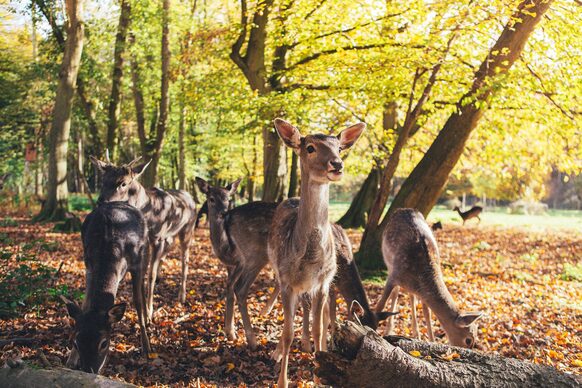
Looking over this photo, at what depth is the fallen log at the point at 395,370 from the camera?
12.3 feet

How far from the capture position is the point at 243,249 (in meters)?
7.06

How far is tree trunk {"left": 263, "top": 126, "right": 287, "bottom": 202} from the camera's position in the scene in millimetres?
14195

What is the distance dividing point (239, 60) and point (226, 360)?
1040 cm

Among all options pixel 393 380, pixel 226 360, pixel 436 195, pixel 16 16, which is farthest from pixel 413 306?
pixel 16 16

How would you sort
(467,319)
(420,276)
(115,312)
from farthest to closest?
(420,276) < (467,319) < (115,312)

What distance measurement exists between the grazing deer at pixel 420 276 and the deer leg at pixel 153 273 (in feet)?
10.9

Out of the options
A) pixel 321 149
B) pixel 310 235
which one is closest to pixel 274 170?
pixel 310 235

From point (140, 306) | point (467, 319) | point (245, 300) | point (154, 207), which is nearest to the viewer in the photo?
point (467, 319)

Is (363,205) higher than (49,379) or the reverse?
higher

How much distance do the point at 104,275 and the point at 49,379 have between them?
1643 mm

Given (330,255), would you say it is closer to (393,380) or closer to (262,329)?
(393,380)

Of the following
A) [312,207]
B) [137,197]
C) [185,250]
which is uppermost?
[312,207]

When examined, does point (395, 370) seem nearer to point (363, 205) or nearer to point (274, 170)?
point (274, 170)

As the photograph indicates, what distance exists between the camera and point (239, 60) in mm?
14484
